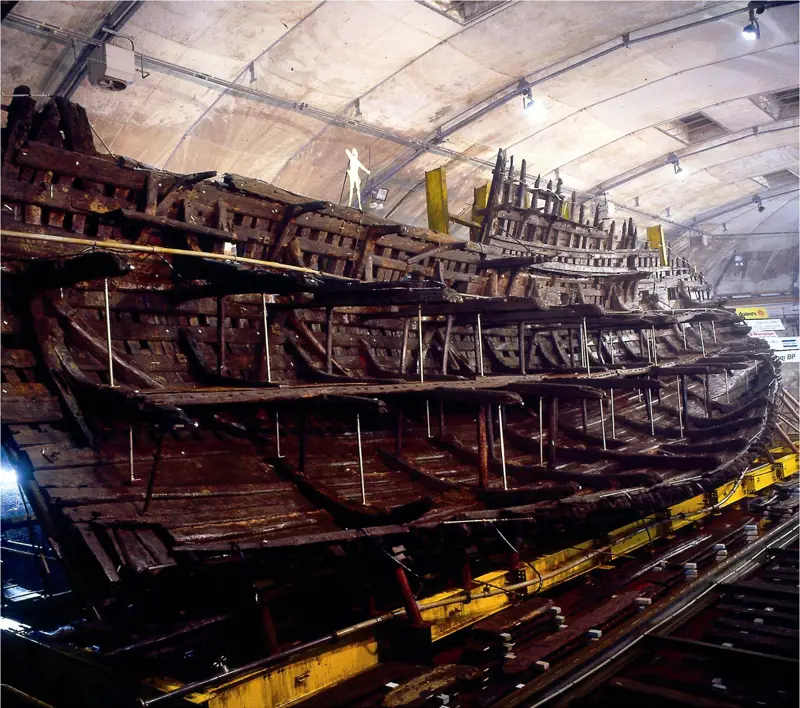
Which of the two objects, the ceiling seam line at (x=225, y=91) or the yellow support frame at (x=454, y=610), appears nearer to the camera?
the yellow support frame at (x=454, y=610)

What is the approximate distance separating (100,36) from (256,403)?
8198 mm

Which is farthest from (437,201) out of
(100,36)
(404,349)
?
(100,36)

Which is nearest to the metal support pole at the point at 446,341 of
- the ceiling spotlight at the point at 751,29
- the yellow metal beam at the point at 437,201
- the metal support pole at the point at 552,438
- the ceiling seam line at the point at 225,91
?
the metal support pole at the point at 552,438

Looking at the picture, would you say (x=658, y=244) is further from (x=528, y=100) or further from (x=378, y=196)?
(x=378, y=196)

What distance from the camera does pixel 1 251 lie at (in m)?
4.78

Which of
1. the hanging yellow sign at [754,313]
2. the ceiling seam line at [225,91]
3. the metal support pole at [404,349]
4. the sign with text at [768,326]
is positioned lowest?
the metal support pole at [404,349]

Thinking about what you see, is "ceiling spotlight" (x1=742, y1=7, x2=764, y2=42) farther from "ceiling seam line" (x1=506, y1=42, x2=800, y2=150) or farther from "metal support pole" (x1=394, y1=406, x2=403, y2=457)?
"metal support pole" (x1=394, y1=406, x2=403, y2=457)

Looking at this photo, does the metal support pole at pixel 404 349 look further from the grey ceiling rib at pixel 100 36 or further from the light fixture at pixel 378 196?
the light fixture at pixel 378 196

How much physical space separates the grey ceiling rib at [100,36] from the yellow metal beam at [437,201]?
4.70m

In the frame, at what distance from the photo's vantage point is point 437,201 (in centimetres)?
1052

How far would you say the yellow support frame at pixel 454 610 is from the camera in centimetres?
395

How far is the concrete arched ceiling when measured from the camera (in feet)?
36.9

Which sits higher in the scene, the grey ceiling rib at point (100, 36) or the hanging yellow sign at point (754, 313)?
the grey ceiling rib at point (100, 36)

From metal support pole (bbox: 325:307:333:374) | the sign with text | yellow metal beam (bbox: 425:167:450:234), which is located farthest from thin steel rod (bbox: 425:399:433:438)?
the sign with text
